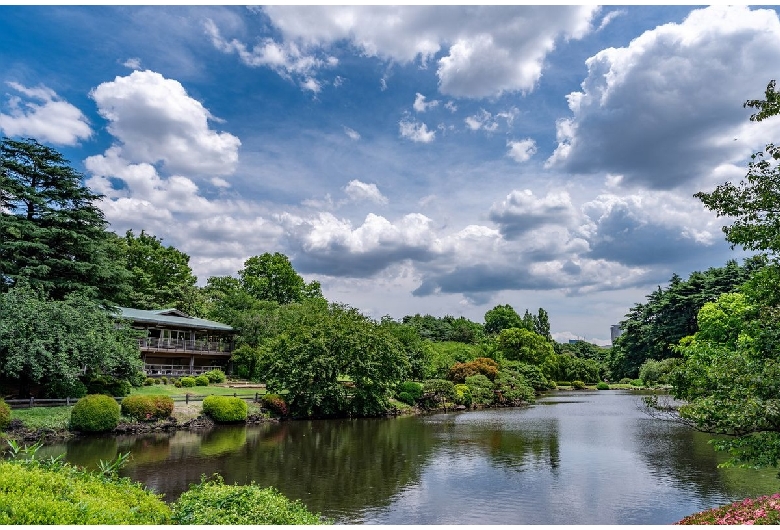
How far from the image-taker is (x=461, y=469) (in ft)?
61.4

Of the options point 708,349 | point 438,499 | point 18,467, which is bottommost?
point 438,499

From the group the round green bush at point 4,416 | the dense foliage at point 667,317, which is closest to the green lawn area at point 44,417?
the round green bush at point 4,416

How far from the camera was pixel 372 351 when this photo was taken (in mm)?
36156

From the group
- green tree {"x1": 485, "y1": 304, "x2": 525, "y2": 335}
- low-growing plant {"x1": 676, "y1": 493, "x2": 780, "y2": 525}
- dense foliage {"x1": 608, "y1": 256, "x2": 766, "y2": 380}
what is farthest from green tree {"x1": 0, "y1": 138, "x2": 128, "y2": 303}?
green tree {"x1": 485, "y1": 304, "x2": 525, "y2": 335}

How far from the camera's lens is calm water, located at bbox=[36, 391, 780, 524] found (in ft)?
44.9

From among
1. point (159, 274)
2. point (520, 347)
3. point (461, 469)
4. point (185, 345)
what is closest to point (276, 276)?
point (159, 274)

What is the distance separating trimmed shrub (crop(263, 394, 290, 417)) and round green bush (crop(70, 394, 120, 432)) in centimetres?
977

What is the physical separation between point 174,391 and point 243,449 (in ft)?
53.8

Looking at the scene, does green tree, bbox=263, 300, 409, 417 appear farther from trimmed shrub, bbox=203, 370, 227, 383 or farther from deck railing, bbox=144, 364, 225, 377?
deck railing, bbox=144, 364, 225, 377

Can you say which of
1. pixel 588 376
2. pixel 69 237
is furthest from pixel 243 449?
pixel 588 376

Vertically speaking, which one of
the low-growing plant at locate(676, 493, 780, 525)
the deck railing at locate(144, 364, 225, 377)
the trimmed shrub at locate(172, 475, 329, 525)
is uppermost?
the deck railing at locate(144, 364, 225, 377)

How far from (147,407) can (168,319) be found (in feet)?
70.4

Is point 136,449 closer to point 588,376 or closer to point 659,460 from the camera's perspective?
point 659,460

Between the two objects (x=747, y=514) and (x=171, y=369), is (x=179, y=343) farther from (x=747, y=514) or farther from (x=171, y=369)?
(x=747, y=514)
